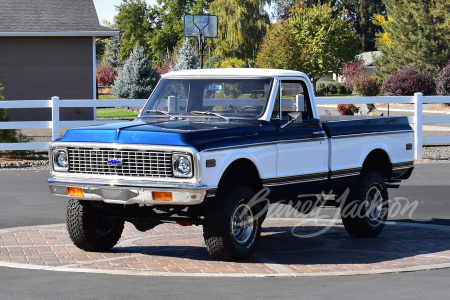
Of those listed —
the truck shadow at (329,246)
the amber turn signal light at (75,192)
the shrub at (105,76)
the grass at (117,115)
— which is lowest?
the truck shadow at (329,246)

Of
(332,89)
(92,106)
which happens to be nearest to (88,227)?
(92,106)

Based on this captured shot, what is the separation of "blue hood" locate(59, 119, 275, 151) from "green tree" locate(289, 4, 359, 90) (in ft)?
244

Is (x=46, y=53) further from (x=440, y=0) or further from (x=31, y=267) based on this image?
(x=440, y=0)

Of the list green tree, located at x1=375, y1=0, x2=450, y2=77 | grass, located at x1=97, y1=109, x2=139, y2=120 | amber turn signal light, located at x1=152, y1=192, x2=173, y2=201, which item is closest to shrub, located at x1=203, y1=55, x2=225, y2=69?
green tree, located at x1=375, y1=0, x2=450, y2=77

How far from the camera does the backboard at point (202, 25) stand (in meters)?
35.8

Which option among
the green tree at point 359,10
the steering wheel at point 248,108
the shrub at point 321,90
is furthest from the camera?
the green tree at point 359,10

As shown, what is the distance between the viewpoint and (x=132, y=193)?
8.96 meters

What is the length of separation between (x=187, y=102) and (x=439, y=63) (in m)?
57.8

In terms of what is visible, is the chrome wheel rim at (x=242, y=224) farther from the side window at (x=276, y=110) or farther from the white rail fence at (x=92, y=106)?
the white rail fence at (x=92, y=106)

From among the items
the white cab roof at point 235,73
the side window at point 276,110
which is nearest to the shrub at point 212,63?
the white cab roof at point 235,73

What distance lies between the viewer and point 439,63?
216ft

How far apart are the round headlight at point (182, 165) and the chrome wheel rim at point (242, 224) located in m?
0.77

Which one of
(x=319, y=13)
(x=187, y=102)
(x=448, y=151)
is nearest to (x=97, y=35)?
(x=448, y=151)

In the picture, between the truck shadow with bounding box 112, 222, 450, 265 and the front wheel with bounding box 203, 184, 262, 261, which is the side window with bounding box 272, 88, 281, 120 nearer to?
the front wheel with bounding box 203, 184, 262, 261
